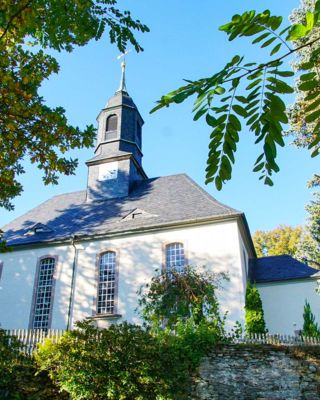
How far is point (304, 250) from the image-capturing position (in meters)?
21.9

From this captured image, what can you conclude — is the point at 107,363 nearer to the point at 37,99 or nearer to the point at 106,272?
the point at 37,99

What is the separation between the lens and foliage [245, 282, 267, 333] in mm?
15613

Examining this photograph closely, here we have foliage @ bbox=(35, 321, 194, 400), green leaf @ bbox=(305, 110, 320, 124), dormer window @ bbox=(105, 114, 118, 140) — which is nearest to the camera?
green leaf @ bbox=(305, 110, 320, 124)

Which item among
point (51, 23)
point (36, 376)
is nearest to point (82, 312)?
point (36, 376)

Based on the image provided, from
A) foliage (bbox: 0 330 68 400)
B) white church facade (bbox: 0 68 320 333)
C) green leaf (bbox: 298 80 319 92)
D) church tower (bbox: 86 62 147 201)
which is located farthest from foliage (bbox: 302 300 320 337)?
green leaf (bbox: 298 80 319 92)

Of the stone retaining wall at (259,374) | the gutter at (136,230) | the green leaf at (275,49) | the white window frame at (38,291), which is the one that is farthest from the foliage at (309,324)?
the green leaf at (275,49)

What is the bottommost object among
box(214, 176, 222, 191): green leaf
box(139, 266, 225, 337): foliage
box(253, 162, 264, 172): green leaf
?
box(214, 176, 222, 191): green leaf

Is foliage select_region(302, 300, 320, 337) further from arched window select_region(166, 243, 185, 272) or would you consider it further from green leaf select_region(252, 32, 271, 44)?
green leaf select_region(252, 32, 271, 44)

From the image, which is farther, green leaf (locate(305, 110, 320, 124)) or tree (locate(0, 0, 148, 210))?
tree (locate(0, 0, 148, 210))

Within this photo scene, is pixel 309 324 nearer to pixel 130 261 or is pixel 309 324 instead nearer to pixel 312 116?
pixel 130 261

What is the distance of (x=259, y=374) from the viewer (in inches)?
469

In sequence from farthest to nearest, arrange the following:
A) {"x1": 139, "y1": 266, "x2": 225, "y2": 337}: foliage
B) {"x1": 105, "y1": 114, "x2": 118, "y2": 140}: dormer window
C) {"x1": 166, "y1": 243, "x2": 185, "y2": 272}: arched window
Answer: {"x1": 105, "y1": 114, "x2": 118, "y2": 140}: dormer window < {"x1": 166, "y1": 243, "x2": 185, "y2": 272}: arched window < {"x1": 139, "y1": 266, "x2": 225, "y2": 337}: foliage

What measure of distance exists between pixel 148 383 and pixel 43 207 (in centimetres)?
1720

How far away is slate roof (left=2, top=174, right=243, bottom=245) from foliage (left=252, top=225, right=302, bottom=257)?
18.5 meters
